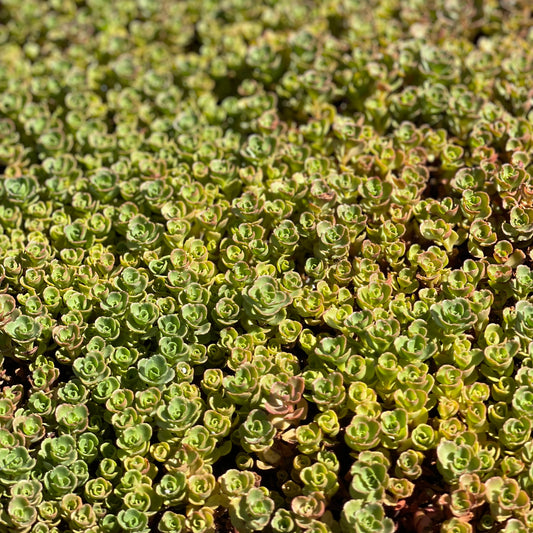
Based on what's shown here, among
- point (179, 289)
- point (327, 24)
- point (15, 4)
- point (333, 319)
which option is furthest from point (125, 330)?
point (15, 4)

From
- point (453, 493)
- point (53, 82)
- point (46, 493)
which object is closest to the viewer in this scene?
point (453, 493)

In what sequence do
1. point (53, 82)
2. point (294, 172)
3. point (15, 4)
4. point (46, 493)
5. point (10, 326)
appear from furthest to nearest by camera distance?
point (15, 4)
point (53, 82)
point (294, 172)
point (10, 326)
point (46, 493)

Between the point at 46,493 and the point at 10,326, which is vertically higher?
the point at 10,326

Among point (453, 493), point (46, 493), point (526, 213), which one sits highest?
point (526, 213)

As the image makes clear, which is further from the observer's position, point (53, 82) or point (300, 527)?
point (53, 82)

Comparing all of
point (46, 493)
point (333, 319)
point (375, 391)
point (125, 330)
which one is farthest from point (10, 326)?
point (375, 391)

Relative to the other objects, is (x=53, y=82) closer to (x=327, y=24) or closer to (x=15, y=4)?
(x=15, y=4)
